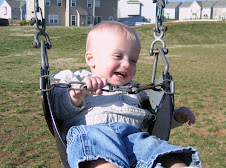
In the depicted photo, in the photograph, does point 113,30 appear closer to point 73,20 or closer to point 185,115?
point 185,115

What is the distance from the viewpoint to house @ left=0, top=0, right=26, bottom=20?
6744 centimetres

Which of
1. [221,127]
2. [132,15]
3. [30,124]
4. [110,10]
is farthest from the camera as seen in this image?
[132,15]

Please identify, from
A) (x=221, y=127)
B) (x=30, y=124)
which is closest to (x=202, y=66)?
(x=221, y=127)

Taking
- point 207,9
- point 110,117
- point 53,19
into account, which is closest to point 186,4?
point 207,9

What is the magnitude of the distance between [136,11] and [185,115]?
52.5 m

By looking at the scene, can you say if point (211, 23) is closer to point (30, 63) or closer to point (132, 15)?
point (30, 63)

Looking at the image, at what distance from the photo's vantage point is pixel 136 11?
174 ft

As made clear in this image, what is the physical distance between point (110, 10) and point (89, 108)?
42524 mm

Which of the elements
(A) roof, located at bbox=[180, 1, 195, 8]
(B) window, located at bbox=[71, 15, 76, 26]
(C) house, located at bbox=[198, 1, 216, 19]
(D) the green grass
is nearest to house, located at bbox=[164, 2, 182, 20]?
(A) roof, located at bbox=[180, 1, 195, 8]

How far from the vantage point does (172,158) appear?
1.70 metres

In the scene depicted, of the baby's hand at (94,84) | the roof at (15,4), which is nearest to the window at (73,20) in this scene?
the roof at (15,4)

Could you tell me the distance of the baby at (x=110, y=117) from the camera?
165cm

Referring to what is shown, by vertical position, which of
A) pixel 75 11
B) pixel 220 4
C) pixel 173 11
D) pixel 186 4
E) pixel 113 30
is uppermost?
pixel 186 4

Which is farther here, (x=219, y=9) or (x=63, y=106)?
(x=219, y=9)
